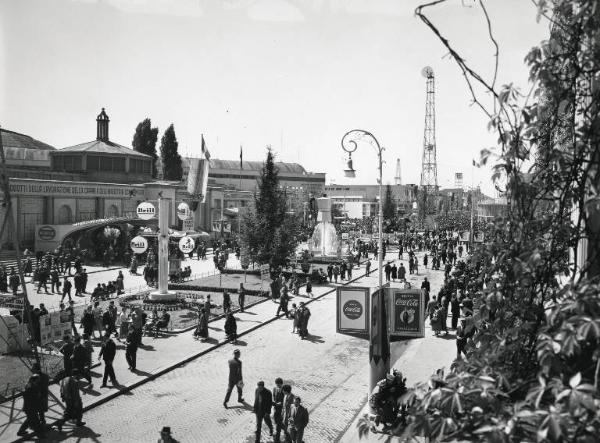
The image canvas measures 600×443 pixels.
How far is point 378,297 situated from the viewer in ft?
43.2

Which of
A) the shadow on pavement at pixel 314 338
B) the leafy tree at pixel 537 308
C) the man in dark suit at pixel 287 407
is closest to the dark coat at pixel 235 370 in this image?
the man in dark suit at pixel 287 407

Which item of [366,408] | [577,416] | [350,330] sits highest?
[577,416]

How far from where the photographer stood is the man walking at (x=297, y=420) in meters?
10.1

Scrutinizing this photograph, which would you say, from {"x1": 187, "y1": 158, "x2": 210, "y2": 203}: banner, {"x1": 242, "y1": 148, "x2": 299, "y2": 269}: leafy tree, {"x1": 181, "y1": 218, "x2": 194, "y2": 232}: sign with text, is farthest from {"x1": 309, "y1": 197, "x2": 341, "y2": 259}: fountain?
{"x1": 187, "y1": 158, "x2": 210, "y2": 203}: banner

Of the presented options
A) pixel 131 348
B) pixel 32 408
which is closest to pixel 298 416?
pixel 32 408

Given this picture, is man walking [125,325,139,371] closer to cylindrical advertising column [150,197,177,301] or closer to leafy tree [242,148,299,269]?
cylindrical advertising column [150,197,177,301]

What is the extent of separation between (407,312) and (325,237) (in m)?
31.8

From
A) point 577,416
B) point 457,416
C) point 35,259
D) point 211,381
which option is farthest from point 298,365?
point 35,259

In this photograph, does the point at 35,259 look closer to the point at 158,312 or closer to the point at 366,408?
the point at 158,312

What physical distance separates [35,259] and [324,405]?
2932 centimetres

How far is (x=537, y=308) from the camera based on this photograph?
4.86 m

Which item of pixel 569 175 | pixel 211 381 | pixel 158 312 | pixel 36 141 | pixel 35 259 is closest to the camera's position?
pixel 569 175

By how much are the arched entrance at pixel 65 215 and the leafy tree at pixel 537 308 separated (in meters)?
41.3

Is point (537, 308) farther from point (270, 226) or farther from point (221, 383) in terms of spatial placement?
point (270, 226)
